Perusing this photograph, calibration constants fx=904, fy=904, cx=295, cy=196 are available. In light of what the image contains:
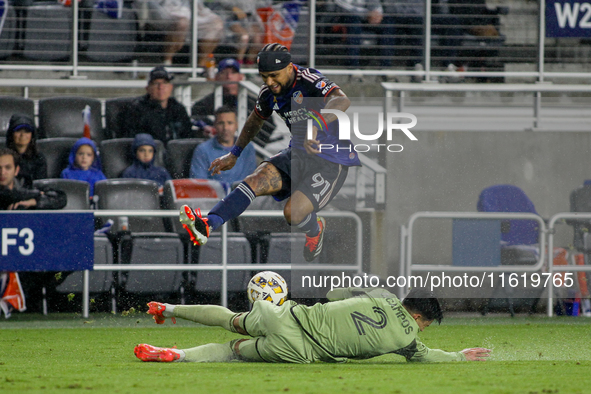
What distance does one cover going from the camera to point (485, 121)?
10.6 m

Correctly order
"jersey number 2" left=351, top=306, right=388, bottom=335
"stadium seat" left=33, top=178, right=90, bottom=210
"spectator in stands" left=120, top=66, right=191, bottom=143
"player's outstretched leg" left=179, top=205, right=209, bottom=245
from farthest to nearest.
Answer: "spectator in stands" left=120, top=66, right=191, bottom=143, "stadium seat" left=33, top=178, right=90, bottom=210, "player's outstretched leg" left=179, top=205, right=209, bottom=245, "jersey number 2" left=351, top=306, right=388, bottom=335

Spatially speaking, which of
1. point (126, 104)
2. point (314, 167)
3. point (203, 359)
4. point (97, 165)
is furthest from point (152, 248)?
point (203, 359)

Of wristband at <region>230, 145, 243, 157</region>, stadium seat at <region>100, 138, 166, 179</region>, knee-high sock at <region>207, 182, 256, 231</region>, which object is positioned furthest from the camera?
stadium seat at <region>100, 138, 166, 179</region>

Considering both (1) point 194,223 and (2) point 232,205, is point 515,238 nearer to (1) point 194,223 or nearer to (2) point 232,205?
(2) point 232,205

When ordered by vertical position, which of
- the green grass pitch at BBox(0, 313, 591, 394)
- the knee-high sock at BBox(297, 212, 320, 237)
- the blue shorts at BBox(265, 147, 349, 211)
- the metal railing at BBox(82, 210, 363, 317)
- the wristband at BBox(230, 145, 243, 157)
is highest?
the wristband at BBox(230, 145, 243, 157)

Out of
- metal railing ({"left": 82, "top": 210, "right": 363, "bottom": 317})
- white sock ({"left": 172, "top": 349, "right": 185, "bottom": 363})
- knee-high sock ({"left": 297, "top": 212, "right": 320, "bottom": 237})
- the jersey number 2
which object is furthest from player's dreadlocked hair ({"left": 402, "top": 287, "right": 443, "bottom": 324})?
metal railing ({"left": 82, "top": 210, "right": 363, "bottom": 317})

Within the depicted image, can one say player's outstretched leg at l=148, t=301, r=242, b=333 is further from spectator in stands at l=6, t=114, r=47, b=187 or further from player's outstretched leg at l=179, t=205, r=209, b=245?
spectator in stands at l=6, t=114, r=47, b=187

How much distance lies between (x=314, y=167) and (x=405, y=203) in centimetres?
241

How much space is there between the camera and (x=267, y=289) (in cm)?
752

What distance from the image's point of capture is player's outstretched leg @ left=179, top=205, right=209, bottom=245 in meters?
6.77

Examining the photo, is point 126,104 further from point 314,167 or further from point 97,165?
point 314,167

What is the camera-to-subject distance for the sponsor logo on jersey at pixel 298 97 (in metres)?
7.42

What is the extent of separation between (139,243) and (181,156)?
4.78 feet

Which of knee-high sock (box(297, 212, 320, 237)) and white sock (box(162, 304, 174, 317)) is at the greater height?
knee-high sock (box(297, 212, 320, 237))
